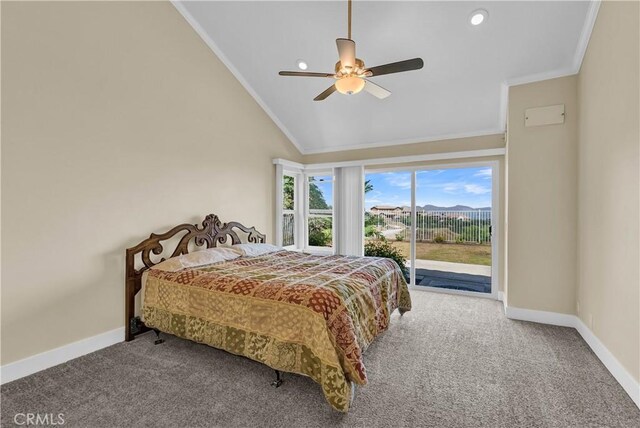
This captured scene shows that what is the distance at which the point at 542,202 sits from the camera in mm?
3400

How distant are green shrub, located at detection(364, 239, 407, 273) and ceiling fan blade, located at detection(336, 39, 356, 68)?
3.64 meters

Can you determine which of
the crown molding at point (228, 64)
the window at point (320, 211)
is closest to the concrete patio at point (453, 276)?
the window at point (320, 211)

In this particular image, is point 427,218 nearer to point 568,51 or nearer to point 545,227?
point 545,227

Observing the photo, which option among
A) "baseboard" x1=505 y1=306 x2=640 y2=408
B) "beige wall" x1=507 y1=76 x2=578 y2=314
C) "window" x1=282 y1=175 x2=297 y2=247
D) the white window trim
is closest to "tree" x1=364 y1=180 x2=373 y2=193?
the white window trim

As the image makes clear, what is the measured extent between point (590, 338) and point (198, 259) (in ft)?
13.0

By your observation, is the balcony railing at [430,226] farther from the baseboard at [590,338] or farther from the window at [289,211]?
the baseboard at [590,338]

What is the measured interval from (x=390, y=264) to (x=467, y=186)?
2239 millimetres

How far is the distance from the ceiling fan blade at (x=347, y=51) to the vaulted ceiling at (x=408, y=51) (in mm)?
1083

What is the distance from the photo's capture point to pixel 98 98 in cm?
279

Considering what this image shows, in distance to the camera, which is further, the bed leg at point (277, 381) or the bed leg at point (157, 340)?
the bed leg at point (157, 340)

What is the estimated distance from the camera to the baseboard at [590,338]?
203 centimetres

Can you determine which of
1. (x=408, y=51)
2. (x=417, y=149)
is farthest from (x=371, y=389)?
(x=417, y=149)

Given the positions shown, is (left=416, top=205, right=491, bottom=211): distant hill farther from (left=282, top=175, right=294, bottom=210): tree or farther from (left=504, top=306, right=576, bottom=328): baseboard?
(left=282, top=175, right=294, bottom=210): tree

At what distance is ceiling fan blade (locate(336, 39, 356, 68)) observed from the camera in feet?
Result: 7.32
